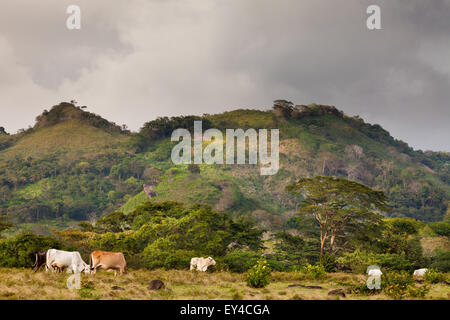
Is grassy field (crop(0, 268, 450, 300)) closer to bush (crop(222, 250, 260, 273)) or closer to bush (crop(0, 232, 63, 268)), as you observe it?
bush (crop(0, 232, 63, 268))

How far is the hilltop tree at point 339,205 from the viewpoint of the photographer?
34775 millimetres

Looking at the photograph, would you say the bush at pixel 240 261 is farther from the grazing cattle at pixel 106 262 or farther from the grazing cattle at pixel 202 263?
the grazing cattle at pixel 106 262

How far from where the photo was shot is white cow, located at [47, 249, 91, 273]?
55.8 ft

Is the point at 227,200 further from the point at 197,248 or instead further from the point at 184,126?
the point at 184,126

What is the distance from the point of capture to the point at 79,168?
12375cm

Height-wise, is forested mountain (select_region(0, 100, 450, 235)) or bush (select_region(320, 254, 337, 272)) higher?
forested mountain (select_region(0, 100, 450, 235))

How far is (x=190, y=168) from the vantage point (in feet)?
371

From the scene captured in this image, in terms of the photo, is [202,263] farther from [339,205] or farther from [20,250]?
[339,205]

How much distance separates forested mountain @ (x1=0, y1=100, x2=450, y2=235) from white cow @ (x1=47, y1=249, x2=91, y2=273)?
57.9 m

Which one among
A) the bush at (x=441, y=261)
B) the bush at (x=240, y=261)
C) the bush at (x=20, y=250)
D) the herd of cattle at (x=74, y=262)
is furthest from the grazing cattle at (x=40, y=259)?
the bush at (x=441, y=261)

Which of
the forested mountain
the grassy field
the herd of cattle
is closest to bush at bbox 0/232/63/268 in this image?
the herd of cattle

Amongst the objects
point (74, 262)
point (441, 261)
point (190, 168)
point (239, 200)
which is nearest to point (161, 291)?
point (74, 262)

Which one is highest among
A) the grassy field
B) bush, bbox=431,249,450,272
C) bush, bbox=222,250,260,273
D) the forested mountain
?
the forested mountain
